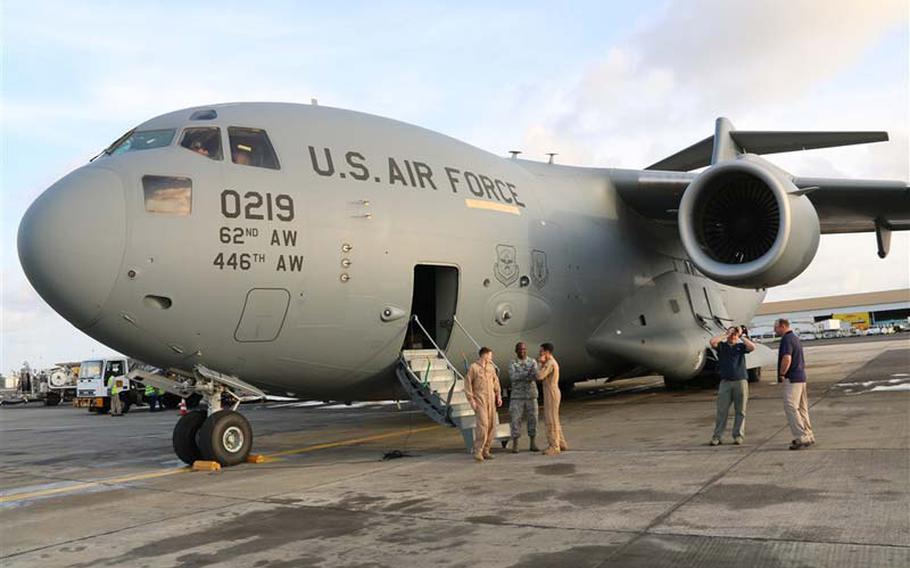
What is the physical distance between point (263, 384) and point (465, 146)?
15.3 feet

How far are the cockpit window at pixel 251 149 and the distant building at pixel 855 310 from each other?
84.9 metres

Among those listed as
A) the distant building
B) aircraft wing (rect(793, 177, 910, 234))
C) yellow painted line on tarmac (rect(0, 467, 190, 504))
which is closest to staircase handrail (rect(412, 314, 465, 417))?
yellow painted line on tarmac (rect(0, 467, 190, 504))

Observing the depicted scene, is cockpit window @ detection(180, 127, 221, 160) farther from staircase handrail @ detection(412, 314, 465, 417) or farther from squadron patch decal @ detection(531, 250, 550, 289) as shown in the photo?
squadron patch decal @ detection(531, 250, 550, 289)

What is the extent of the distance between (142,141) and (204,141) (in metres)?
0.74

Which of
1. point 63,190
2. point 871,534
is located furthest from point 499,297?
point 871,534

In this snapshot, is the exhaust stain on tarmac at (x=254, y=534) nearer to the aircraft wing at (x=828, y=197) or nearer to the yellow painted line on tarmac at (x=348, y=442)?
the yellow painted line on tarmac at (x=348, y=442)

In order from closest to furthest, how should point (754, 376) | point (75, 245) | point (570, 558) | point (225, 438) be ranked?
point (570, 558), point (75, 245), point (225, 438), point (754, 376)

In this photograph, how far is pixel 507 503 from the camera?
19.4 ft

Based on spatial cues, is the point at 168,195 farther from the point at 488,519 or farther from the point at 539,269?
the point at 539,269

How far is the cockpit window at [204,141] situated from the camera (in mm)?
8320

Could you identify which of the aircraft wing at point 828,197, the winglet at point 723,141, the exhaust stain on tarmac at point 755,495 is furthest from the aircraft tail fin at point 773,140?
the exhaust stain on tarmac at point 755,495

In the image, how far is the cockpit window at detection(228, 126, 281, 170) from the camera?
8461mm

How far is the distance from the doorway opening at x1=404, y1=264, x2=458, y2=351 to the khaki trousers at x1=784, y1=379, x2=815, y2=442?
4.20 metres

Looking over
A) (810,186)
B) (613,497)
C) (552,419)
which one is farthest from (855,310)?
(613,497)
